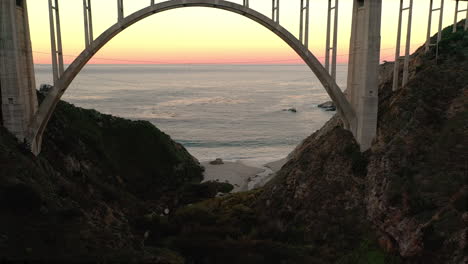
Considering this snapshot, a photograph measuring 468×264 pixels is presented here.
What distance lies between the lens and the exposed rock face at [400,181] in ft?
64.0

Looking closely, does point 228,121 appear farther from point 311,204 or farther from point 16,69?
point 16,69

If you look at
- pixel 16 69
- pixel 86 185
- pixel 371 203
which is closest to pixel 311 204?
pixel 371 203

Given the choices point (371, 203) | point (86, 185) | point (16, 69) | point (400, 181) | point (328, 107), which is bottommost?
point (328, 107)

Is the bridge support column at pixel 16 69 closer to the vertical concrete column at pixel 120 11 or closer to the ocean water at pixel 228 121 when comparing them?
the vertical concrete column at pixel 120 11

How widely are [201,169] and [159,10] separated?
27.3 meters

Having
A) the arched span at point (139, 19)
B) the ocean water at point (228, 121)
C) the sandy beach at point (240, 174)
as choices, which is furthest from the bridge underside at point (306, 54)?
the ocean water at point (228, 121)

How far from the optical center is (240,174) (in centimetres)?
4941

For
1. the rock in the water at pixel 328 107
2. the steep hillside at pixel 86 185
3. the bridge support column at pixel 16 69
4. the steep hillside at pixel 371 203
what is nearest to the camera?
the steep hillside at pixel 86 185

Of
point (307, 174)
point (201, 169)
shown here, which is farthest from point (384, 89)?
point (201, 169)

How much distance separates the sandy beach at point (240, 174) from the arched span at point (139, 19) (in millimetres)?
17853

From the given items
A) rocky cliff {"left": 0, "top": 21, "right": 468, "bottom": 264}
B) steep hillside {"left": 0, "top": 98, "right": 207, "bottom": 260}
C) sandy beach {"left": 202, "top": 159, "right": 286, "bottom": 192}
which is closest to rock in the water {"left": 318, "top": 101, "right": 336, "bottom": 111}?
sandy beach {"left": 202, "top": 159, "right": 286, "bottom": 192}

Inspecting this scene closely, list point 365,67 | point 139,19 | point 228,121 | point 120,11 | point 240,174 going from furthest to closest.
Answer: point 228,121 < point 240,174 < point 139,19 < point 365,67 < point 120,11

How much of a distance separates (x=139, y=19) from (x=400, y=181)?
826 inches

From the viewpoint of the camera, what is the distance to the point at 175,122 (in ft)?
332
